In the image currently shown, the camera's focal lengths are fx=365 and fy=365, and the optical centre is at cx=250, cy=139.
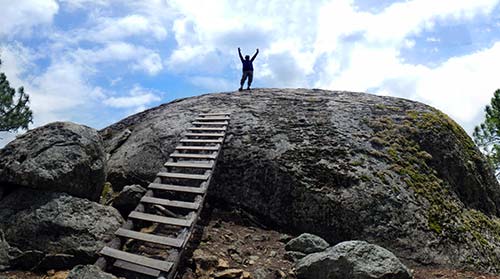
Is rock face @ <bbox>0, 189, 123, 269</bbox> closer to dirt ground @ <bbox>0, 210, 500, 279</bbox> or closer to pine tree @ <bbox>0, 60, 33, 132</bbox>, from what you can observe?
dirt ground @ <bbox>0, 210, 500, 279</bbox>

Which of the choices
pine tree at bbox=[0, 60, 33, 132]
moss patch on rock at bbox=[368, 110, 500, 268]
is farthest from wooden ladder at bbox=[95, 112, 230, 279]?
pine tree at bbox=[0, 60, 33, 132]

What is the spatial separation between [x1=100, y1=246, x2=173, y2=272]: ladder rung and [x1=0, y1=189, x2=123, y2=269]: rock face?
613 mm

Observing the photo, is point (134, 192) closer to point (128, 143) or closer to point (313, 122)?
point (128, 143)

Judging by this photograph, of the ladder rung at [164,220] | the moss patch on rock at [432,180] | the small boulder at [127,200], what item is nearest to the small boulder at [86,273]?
the ladder rung at [164,220]

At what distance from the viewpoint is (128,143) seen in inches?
528

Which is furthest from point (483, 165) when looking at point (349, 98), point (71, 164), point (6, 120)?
point (6, 120)

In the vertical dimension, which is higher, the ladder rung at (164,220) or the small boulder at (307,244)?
the ladder rung at (164,220)

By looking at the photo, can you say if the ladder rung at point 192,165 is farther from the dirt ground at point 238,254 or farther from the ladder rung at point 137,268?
the ladder rung at point 137,268

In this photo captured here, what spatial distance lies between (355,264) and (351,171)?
389 cm

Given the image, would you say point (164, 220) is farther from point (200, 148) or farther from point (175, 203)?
point (200, 148)

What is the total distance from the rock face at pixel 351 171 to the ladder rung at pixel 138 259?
13.4 feet

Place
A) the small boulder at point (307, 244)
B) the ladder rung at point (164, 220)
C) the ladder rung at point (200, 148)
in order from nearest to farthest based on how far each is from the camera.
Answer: the ladder rung at point (164, 220), the small boulder at point (307, 244), the ladder rung at point (200, 148)

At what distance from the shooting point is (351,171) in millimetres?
10203

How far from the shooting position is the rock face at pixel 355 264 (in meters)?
6.61
